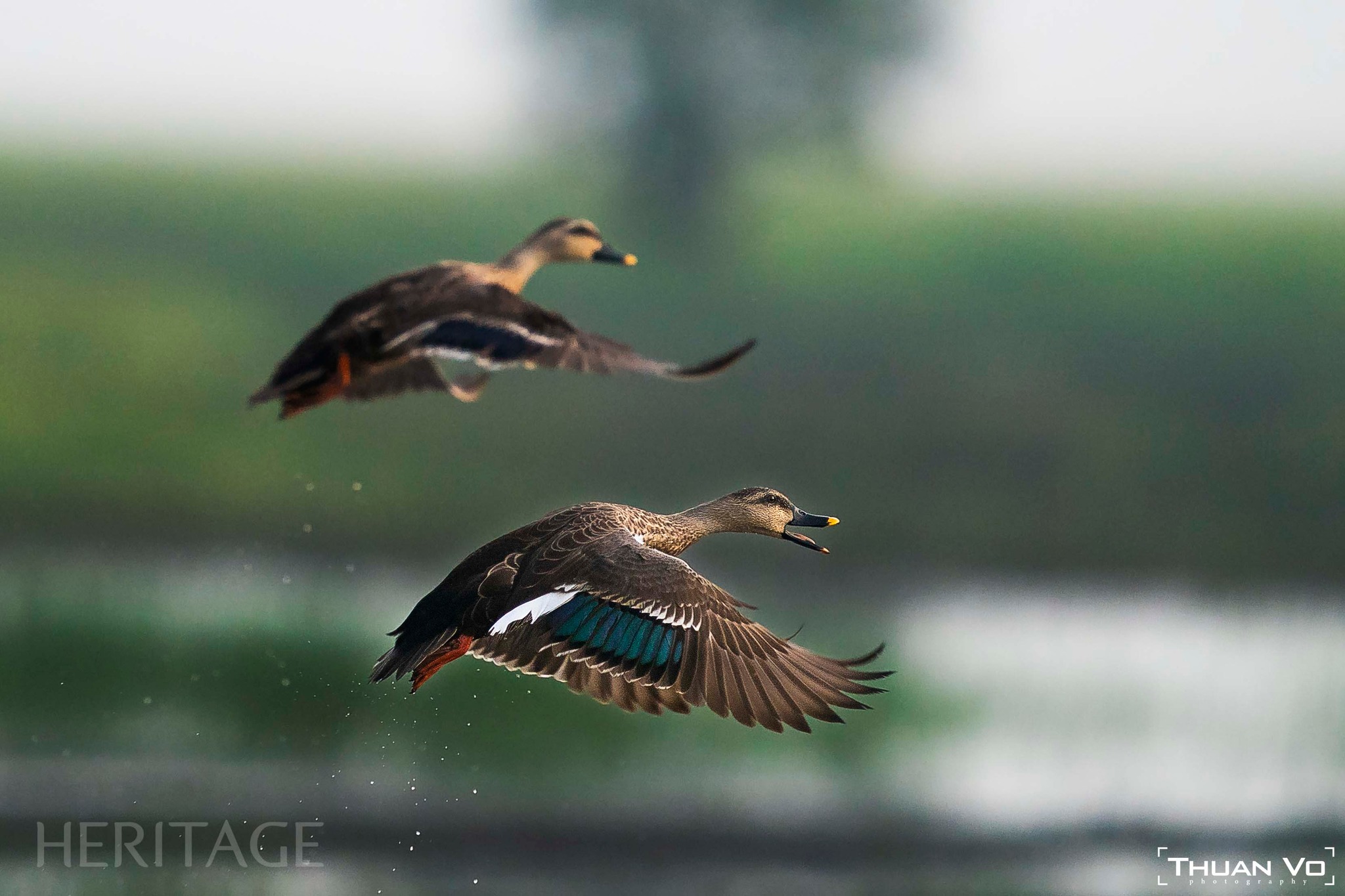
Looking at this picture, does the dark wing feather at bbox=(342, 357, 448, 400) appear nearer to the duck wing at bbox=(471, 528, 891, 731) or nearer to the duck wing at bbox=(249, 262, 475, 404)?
the duck wing at bbox=(249, 262, 475, 404)

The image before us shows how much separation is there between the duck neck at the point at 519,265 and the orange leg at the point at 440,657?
1.03m

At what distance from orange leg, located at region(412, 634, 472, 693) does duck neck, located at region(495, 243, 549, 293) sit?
40.5 inches

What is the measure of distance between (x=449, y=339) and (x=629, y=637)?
35.3 inches

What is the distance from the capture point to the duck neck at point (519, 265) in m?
4.51

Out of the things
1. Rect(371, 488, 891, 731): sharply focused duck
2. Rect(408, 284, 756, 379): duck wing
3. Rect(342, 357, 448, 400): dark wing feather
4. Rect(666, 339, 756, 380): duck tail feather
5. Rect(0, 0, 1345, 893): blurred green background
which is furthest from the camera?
Rect(0, 0, 1345, 893): blurred green background

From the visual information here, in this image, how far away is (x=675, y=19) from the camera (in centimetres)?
1257

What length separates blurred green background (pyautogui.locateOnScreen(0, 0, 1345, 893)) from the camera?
7.91 m

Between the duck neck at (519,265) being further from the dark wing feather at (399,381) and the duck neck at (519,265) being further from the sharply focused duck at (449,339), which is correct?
the dark wing feather at (399,381)

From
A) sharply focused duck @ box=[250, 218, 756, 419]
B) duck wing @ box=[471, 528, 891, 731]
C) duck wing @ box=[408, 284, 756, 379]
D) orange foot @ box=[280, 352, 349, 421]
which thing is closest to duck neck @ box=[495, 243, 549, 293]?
sharply focused duck @ box=[250, 218, 756, 419]

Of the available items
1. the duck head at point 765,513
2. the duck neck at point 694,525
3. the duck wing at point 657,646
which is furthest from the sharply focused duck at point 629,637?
the duck neck at point 694,525

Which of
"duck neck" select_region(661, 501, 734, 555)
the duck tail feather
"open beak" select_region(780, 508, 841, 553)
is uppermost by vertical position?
the duck tail feather

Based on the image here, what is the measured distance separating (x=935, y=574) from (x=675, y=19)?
470cm

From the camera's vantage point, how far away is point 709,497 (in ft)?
33.7

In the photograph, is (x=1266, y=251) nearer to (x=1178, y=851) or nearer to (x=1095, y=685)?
(x=1095, y=685)
